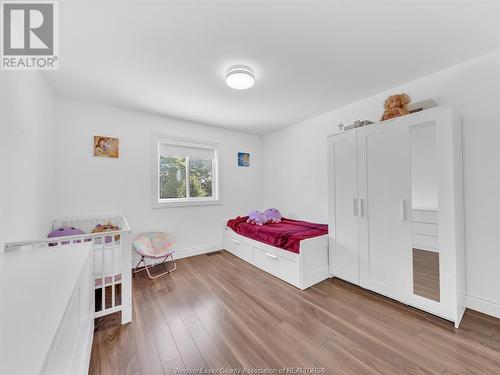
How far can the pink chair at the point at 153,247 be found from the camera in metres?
2.84

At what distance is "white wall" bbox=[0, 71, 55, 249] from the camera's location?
4.58 ft

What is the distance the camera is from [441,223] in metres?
1.86

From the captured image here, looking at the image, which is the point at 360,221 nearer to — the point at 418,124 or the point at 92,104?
the point at 418,124

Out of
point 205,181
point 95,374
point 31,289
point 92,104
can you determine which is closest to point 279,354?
point 95,374

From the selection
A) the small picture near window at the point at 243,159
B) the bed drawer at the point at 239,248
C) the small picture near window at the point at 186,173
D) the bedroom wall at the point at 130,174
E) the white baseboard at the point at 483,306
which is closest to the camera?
the white baseboard at the point at 483,306

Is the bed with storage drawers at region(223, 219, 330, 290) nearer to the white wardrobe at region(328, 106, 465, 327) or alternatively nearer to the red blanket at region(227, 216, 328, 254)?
the red blanket at region(227, 216, 328, 254)

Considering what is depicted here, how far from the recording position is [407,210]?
2041 mm

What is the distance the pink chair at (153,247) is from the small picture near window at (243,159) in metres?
2.09

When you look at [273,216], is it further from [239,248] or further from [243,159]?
[243,159]

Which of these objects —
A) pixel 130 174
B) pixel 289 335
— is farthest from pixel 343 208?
pixel 130 174

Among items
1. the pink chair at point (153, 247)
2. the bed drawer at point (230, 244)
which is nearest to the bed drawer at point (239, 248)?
the bed drawer at point (230, 244)

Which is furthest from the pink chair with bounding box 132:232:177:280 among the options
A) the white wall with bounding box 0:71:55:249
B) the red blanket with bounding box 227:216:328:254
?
the red blanket with bounding box 227:216:328:254

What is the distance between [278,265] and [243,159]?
8.07 ft

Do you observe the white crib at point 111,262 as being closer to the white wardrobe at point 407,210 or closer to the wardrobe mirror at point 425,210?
the white wardrobe at point 407,210
